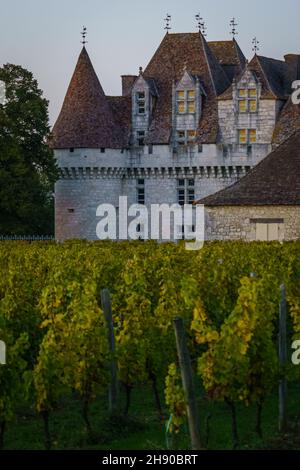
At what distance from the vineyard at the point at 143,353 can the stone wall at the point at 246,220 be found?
17.4 metres

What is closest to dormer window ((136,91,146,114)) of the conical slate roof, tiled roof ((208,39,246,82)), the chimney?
the conical slate roof

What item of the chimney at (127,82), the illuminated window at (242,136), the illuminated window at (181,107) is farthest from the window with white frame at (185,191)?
the chimney at (127,82)

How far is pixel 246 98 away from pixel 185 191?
16.4 ft

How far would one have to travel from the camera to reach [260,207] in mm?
37594

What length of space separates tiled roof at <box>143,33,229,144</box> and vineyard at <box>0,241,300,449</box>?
3795cm

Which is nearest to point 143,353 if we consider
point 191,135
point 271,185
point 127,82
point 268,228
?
point 268,228

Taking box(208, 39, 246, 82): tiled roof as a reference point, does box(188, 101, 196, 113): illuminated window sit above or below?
below

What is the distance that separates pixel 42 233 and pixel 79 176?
315 centimetres

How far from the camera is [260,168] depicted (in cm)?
3959

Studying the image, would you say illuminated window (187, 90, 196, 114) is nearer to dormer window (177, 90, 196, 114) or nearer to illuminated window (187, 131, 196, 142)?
dormer window (177, 90, 196, 114)

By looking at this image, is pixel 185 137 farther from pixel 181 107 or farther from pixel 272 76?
pixel 272 76

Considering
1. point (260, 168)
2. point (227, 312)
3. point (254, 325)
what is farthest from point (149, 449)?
point (260, 168)

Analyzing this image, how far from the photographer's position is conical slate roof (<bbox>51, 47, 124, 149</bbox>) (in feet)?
187

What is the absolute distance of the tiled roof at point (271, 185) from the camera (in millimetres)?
37656
